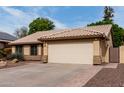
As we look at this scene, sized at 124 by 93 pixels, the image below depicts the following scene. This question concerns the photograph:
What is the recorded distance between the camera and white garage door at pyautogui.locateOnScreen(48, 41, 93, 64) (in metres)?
19.2

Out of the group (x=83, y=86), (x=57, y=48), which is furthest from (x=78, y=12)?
(x=83, y=86)

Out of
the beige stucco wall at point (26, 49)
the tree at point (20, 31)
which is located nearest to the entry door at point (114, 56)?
the beige stucco wall at point (26, 49)

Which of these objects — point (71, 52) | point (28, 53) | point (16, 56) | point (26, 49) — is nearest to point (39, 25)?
point (26, 49)

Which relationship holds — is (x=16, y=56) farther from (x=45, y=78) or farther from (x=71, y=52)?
(x=45, y=78)

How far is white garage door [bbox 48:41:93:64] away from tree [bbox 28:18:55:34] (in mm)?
25867

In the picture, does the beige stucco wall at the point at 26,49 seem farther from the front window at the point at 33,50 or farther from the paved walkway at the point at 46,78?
the paved walkway at the point at 46,78

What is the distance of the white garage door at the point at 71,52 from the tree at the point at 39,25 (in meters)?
25.9

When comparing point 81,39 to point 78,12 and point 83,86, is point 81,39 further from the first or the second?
point 78,12

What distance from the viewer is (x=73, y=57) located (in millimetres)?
19984

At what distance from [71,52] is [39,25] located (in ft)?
91.6

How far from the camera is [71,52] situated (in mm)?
20094

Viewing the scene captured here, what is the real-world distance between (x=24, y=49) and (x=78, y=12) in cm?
1600

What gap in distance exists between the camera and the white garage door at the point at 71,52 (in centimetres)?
1923

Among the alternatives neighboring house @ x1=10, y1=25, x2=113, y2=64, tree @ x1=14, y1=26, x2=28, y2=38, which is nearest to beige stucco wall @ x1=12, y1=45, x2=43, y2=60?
neighboring house @ x1=10, y1=25, x2=113, y2=64
